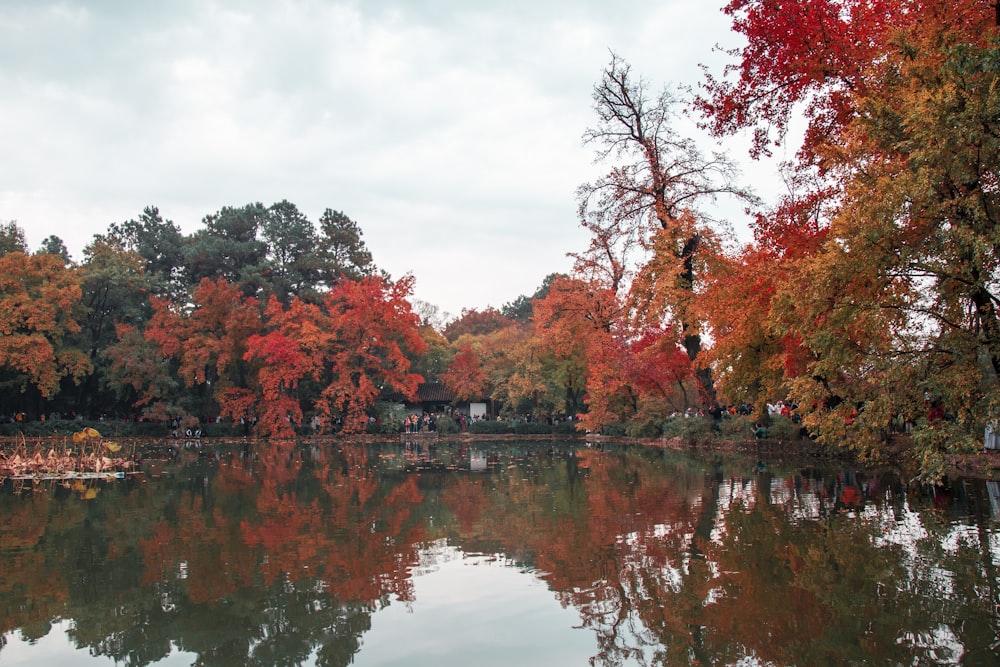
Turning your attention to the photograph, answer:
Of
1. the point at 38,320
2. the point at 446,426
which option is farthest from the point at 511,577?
the point at 38,320

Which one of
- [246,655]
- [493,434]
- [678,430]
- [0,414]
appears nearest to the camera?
[246,655]

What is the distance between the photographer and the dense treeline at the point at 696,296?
30.6 feet

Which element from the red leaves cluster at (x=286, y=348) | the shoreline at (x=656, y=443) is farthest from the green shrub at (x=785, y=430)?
the red leaves cluster at (x=286, y=348)

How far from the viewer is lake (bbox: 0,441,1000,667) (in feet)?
19.7

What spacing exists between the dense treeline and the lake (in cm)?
178

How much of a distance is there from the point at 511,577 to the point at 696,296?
1852 centimetres

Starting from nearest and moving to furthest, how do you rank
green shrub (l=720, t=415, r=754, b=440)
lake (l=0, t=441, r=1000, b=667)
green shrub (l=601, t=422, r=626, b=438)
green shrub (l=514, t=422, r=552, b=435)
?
lake (l=0, t=441, r=1000, b=667)
green shrub (l=720, t=415, r=754, b=440)
green shrub (l=601, t=422, r=626, b=438)
green shrub (l=514, t=422, r=552, b=435)

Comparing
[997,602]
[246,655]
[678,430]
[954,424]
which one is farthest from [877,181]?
[678,430]

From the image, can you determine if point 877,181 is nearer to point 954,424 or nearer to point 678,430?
point 954,424

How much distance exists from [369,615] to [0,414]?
4253cm

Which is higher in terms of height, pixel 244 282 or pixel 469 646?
pixel 244 282

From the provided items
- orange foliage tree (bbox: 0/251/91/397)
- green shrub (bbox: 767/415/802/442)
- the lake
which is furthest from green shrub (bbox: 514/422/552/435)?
the lake

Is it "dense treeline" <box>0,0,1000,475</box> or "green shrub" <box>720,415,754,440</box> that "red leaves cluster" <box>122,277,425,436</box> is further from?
"green shrub" <box>720,415,754,440</box>

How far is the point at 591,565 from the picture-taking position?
27.8 ft
